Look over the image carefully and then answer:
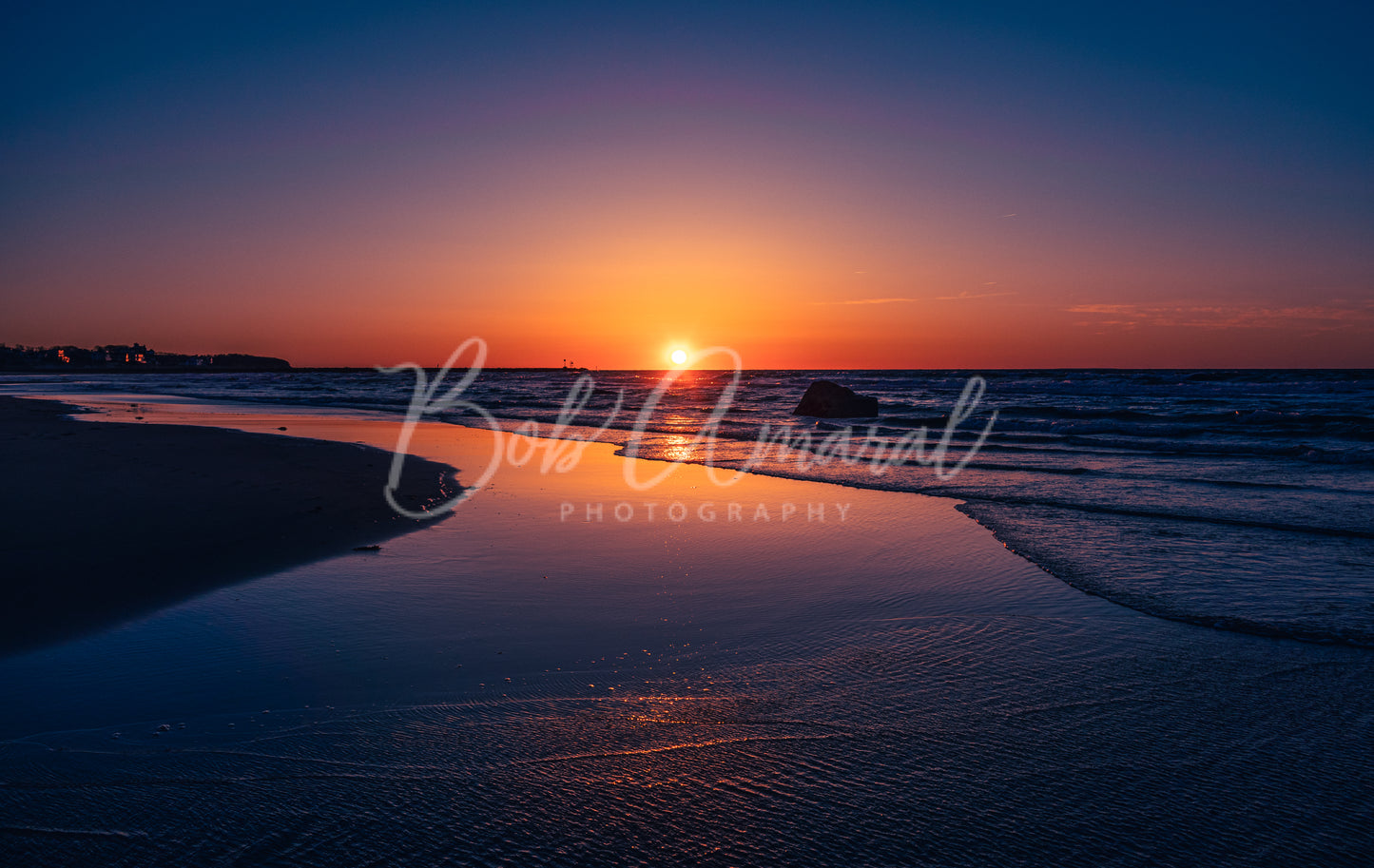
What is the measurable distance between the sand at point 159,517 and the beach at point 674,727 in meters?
0.37

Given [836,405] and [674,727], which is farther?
[836,405]

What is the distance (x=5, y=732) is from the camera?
A: 280 cm

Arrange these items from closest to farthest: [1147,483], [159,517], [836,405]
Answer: [159,517], [1147,483], [836,405]

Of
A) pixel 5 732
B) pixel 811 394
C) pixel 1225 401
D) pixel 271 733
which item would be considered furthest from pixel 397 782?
pixel 1225 401

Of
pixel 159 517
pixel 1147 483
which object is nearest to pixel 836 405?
pixel 1147 483

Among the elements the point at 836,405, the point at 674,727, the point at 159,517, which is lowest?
the point at 674,727

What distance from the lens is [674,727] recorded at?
2949 mm

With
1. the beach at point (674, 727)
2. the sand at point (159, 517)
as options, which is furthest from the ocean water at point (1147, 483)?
the sand at point (159, 517)

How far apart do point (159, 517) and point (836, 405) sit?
23179 mm

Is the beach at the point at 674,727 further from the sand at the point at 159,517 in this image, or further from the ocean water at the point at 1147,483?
the ocean water at the point at 1147,483

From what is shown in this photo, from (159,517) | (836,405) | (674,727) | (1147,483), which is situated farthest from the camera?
(836,405)

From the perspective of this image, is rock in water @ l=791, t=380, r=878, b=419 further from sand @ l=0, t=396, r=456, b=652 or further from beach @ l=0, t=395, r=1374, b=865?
beach @ l=0, t=395, r=1374, b=865

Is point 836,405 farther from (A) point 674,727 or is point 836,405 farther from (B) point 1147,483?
(A) point 674,727

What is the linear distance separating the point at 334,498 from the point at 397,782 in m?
6.36
